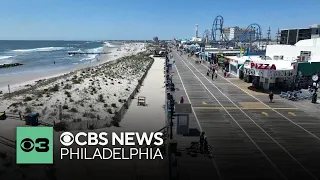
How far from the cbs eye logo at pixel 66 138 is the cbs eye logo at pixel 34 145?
110 inches

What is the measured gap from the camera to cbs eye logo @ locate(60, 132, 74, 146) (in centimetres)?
1706

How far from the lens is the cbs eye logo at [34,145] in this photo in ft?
44.7

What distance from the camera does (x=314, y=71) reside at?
125 ft

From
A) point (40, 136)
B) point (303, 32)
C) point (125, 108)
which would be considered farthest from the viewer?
point (303, 32)

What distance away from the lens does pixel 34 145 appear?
1361 centimetres

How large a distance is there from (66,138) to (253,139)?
462 inches

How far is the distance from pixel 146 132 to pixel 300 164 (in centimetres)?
915

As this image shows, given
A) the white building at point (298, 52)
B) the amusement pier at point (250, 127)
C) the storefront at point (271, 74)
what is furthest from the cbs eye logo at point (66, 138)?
the white building at point (298, 52)

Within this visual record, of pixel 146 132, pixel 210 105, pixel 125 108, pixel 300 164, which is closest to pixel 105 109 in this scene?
pixel 125 108

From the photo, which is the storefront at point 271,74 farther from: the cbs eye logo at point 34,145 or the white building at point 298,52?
the cbs eye logo at point 34,145

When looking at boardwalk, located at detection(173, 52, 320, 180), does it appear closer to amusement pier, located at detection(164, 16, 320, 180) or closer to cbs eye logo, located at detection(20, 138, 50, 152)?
amusement pier, located at detection(164, 16, 320, 180)

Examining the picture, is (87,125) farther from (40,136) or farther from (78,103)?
(78,103)

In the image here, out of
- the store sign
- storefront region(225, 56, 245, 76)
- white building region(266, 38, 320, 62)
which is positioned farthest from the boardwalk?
white building region(266, 38, 320, 62)

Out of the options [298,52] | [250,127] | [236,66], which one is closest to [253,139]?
[250,127]
